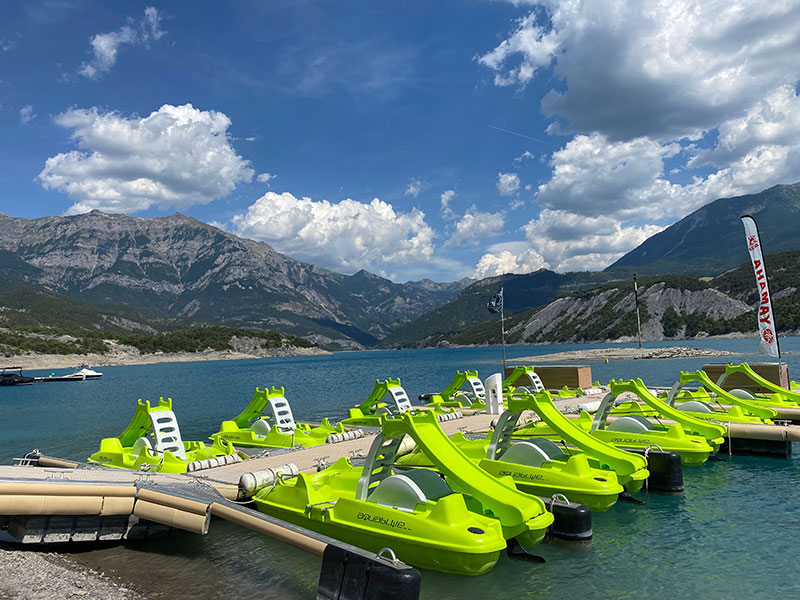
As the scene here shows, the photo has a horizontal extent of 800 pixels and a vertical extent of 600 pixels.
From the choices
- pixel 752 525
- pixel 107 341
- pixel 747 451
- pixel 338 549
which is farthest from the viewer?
pixel 107 341

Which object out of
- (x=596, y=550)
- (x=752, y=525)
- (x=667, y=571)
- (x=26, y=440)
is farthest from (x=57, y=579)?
(x=26, y=440)

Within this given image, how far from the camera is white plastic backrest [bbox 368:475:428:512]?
1026cm

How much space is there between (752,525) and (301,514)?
1117cm

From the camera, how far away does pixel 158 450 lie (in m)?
18.2

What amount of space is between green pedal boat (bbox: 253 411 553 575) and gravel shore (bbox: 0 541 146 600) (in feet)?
11.5

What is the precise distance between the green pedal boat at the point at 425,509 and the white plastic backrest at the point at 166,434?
8.02 meters

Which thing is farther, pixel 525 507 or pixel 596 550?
pixel 596 550

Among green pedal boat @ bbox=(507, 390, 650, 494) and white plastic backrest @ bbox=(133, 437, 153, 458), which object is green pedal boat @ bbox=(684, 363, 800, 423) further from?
white plastic backrest @ bbox=(133, 437, 153, 458)

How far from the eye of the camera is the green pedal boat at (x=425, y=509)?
911 cm

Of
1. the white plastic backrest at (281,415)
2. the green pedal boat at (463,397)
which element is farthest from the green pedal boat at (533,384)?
the white plastic backrest at (281,415)

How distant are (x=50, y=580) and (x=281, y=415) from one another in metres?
13.7

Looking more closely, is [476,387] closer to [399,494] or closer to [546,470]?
[546,470]

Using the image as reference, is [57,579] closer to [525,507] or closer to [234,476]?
[234,476]

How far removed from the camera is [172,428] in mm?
19125
